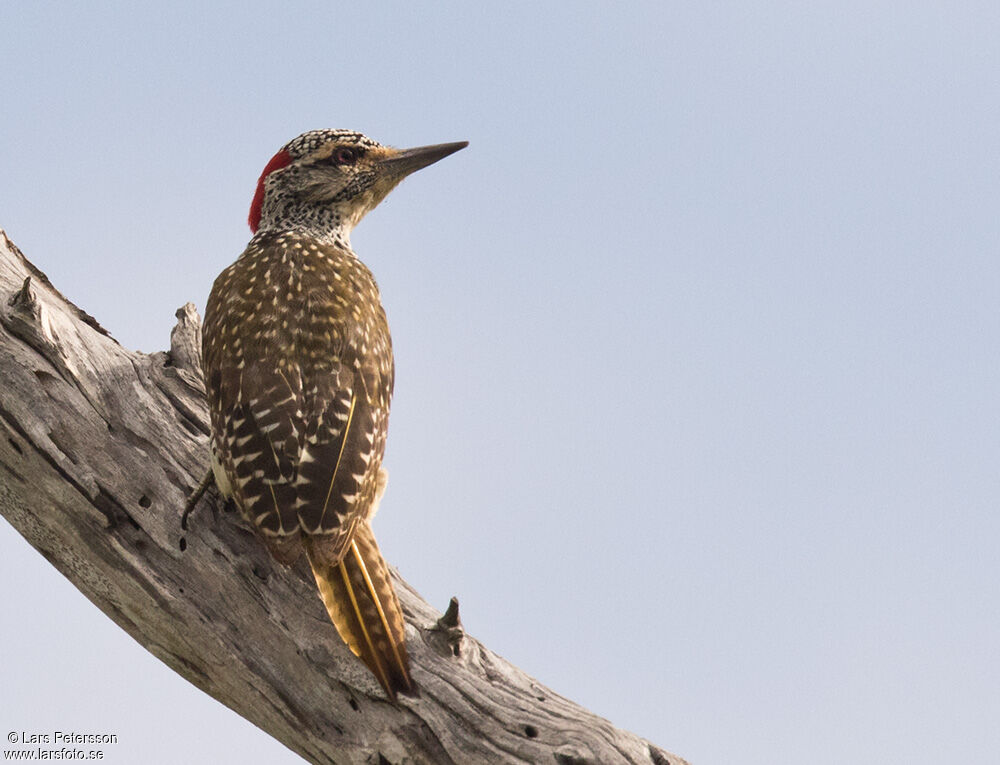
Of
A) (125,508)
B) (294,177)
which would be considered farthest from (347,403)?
(294,177)

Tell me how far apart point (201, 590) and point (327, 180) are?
2.41 m

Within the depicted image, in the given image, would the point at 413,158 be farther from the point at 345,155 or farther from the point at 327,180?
the point at 327,180

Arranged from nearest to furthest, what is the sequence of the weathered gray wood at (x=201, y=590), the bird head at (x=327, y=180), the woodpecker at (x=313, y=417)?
the woodpecker at (x=313, y=417)
the weathered gray wood at (x=201, y=590)
the bird head at (x=327, y=180)

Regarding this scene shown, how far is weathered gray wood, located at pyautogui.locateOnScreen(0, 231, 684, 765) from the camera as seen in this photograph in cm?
466

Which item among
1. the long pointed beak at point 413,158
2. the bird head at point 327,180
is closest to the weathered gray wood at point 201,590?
the bird head at point 327,180

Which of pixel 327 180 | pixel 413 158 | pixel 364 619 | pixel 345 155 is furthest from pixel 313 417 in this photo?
pixel 413 158

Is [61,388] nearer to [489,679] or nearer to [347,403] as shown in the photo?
[347,403]

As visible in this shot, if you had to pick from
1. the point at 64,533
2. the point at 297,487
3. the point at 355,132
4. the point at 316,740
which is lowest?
the point at 316,740

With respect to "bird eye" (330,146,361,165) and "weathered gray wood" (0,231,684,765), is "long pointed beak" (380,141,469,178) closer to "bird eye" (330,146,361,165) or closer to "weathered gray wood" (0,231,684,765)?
"bird eye" (330,146,361,165)

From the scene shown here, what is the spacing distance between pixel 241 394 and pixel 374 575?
0.89 metres

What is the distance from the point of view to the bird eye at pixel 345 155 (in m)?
6.41

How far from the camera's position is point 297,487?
4.49 meters

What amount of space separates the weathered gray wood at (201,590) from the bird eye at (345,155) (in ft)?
5.19

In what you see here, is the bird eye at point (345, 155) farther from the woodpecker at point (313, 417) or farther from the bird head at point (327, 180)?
the woodpecker at point (313, 417)
